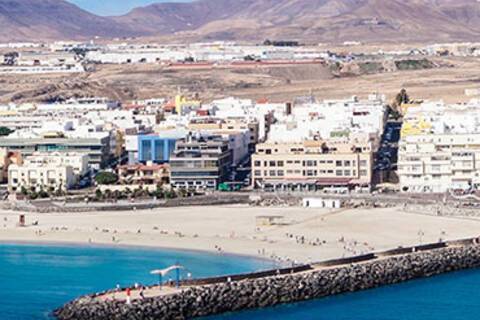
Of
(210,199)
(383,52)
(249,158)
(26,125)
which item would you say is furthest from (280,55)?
(210,199)

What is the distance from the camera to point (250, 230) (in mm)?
26969

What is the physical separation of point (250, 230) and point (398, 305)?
6381 millimetres

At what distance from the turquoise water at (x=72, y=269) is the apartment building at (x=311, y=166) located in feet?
26.5

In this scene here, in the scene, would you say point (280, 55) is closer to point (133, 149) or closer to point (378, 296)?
point (133, 149)

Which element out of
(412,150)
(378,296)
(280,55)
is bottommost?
(378,296)

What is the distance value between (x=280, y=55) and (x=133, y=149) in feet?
150

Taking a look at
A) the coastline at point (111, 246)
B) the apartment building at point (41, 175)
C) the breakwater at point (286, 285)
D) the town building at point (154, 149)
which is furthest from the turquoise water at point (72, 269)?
the town building at point (154, 149)

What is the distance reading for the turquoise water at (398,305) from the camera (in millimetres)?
20328

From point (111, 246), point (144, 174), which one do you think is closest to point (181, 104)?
point (144, 174)

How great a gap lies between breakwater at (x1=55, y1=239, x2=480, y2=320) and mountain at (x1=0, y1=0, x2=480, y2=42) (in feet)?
291

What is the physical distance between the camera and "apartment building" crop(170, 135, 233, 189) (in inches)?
1319

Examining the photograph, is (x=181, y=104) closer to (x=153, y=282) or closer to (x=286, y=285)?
(x=153, y=282)

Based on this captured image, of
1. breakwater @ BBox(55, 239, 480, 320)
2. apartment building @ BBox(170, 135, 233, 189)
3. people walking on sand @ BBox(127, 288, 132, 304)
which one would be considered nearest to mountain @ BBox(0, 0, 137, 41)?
apartment building @ BBox(170, 135, 233, 189)

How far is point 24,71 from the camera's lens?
74.1 m
